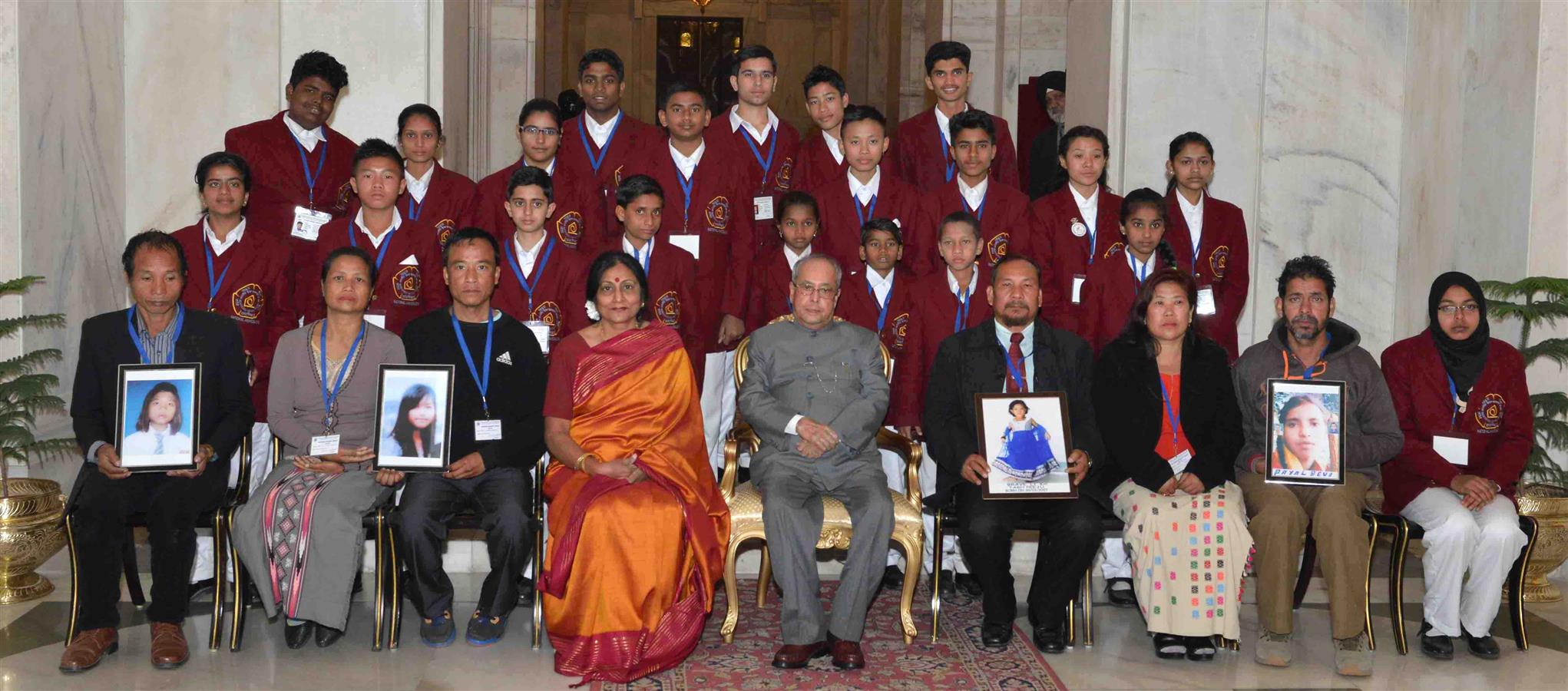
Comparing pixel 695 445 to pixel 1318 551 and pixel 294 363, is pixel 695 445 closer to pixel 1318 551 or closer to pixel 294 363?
pixel 294 363

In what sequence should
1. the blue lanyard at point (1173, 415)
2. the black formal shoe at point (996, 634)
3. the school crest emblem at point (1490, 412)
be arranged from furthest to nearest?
1. the school crest emblem at point (1490, 412)
2. the blue lanyard at point (1173, 415)
3. the black formal shoe at point (996, 634)

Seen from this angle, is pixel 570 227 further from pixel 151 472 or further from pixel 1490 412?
pixel 1490 412

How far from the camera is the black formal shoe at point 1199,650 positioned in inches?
191

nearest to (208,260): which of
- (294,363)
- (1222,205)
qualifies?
(294,363)

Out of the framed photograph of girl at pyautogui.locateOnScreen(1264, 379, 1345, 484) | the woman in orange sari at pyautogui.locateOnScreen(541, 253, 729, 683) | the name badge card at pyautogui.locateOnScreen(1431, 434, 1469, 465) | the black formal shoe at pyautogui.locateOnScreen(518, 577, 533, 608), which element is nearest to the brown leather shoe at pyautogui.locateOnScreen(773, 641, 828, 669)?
the woman in orange sari at pyautogui.locateOnScreen(541, 253, 729, 683)

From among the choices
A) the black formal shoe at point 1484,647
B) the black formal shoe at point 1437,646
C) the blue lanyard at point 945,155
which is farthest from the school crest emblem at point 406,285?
the black formal shoe at point 1484,647

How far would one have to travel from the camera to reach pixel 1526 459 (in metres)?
5.20

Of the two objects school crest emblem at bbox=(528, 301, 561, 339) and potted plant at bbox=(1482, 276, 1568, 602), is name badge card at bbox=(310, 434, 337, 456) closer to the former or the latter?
school crest emblem at bbox=(528, 301, 561, 339)

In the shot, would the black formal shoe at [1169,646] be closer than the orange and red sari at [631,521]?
No

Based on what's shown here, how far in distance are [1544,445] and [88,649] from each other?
596cm

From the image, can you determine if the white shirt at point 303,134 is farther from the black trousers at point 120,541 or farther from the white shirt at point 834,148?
the white shirt at point 834,148

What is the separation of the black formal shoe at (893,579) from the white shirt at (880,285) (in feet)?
3.74

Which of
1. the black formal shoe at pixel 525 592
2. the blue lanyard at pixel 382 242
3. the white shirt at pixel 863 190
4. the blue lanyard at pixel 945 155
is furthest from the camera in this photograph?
the blue lanyard at pixel 945 155

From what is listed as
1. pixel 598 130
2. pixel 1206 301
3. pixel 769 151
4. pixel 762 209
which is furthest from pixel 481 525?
pixel 1206 301
